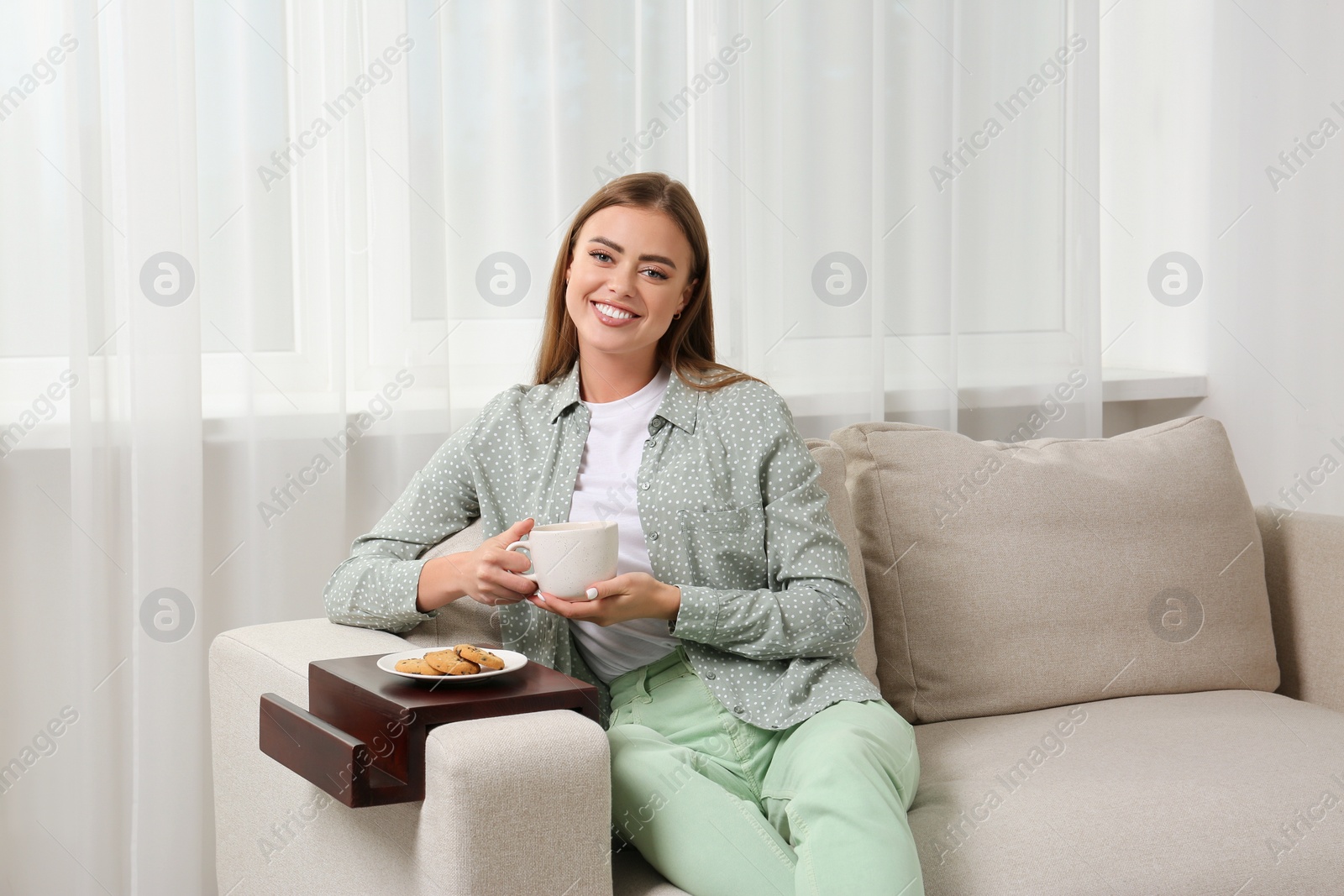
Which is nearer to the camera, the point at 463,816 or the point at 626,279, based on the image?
the point at 463,816

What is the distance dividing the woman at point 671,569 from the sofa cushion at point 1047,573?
302 millimetres

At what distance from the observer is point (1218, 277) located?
2529 millimetres

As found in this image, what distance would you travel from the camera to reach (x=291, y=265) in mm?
1854

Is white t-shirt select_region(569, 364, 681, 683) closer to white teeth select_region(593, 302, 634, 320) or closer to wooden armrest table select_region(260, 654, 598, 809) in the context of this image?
white teeth select_region(593, 302, 634, 320)

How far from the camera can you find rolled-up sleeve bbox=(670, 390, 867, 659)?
1360 mm

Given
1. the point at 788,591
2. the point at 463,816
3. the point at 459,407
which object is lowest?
the point at 463,816

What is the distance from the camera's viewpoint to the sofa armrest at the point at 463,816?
3.36 ft

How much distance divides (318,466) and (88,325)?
15.1 inches

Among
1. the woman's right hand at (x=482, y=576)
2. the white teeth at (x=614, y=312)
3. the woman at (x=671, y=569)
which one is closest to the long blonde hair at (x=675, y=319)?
the woman at (x=671, y=569)

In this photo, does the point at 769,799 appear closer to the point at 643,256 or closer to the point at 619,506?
the point at 619,506

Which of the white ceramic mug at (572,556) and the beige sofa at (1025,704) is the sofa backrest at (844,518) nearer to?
the beige sofa at (1025,704)

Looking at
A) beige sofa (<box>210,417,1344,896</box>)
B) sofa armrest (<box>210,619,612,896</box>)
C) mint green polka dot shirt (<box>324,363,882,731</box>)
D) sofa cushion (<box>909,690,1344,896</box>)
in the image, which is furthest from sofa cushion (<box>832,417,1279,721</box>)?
sofa armrest (<box>210,619,612,896</box>)

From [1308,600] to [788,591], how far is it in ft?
3.22

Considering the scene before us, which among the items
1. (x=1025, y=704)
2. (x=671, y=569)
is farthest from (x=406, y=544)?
(x=1025, y=704)
